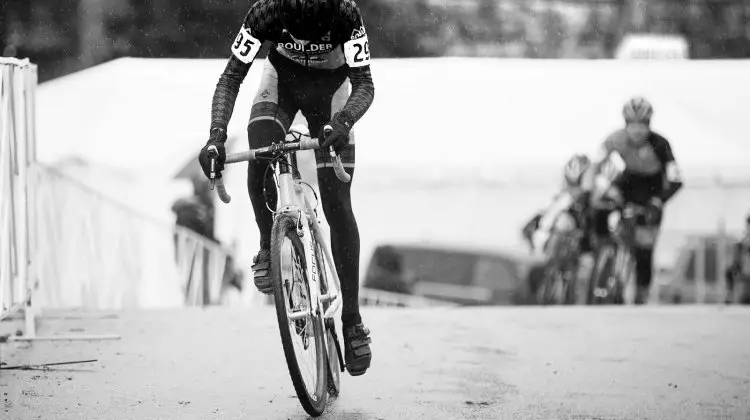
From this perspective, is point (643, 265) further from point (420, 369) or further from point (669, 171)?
point (420, 369)

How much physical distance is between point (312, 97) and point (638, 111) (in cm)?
670

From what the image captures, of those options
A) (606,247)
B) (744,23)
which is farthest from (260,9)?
(744,23)

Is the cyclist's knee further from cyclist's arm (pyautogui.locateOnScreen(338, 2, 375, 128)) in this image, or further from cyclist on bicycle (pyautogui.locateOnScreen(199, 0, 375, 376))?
cyclist's arm (pyautogui.locateOnScreen(338, 2, 375, 128))

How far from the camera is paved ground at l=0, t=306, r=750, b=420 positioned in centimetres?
519

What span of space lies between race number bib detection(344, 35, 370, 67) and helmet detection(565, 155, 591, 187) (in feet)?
25.0

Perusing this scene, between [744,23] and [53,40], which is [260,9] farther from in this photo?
[744,23]

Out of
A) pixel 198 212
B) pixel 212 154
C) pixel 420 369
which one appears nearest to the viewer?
pixel 212 154

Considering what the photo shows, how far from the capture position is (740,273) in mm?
12773

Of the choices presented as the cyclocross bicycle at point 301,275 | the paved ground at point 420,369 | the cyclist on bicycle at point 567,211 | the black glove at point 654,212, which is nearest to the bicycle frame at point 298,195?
the cyclocross bicycle at point 301,275

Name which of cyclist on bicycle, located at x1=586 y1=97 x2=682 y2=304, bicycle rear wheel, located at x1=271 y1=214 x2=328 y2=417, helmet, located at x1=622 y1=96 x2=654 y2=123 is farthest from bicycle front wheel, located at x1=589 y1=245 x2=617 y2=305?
bicycle rear wheel, located at x1=271 y1=214 x2=328 y2=417

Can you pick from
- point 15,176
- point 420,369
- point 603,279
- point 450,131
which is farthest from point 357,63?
point 450,131

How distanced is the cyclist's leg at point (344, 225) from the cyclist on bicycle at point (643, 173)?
6525 mm

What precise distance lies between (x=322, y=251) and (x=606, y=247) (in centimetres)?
693

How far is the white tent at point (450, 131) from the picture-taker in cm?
1273
